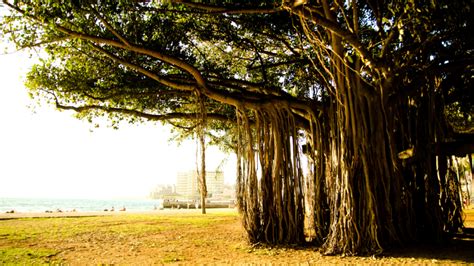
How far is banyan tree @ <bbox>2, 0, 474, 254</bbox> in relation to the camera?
5.05 m

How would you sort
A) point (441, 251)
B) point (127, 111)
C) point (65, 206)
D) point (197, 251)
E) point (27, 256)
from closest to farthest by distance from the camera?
point (441, 251), point (27, 256), point (197, 251), point (127, 111), point (65, 206)

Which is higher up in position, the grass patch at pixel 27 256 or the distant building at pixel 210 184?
the distant building at pixel 210 184

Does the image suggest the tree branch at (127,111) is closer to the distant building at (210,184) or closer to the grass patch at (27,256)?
the distant building at (210,184)

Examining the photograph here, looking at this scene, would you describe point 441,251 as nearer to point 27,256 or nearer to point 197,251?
point 197,251

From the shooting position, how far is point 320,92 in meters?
6.53

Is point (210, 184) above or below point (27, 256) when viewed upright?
above

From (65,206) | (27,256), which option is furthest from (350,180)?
(65,206)

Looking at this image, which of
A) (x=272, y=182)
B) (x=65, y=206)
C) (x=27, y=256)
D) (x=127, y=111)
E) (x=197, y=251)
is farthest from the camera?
(x=65, y=206)

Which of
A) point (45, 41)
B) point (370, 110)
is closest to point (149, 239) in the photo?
point (45, 41)

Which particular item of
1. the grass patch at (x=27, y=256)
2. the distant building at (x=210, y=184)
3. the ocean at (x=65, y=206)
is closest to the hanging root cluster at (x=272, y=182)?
the distant building at (x=210, y=184)

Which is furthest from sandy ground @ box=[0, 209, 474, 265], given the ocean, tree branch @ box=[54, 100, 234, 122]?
the ocean

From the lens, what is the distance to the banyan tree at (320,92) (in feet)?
16.6

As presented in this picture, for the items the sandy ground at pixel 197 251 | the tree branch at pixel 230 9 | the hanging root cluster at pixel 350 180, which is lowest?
the sandy ground at pixel 197 251

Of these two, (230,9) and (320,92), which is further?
(320,92)
